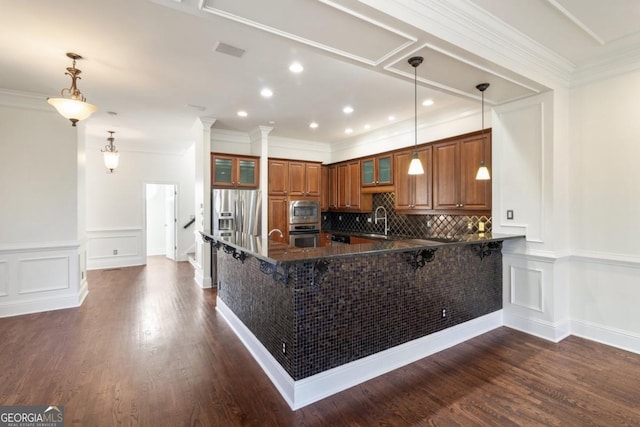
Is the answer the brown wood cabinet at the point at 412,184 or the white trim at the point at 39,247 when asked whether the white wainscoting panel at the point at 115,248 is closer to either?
the white trim at the point at 39,247

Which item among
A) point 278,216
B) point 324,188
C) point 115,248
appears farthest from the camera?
point 115,248

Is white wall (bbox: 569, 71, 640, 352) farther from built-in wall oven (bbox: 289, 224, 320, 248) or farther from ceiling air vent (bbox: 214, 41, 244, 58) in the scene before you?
built-in wall oven (bbox: 289, 224, 320, 248)

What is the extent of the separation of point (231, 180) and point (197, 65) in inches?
103

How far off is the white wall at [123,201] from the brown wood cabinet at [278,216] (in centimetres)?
337

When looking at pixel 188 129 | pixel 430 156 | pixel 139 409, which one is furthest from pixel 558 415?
pixel 188 129

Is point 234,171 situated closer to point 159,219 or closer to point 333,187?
point 333,187

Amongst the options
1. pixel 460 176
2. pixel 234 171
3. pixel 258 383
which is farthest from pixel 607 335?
pixel 234 171

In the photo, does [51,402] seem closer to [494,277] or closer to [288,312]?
[288,312]

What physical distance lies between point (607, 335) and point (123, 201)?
889 centimetres

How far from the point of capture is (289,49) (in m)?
2.79

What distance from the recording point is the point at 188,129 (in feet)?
19.3

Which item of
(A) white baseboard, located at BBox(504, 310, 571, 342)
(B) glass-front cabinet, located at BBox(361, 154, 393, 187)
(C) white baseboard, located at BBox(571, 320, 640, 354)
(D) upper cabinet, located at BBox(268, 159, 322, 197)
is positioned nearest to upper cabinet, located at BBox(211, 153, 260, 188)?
(D) upper cabinet, located at BBox(268, 159, 322, 197)

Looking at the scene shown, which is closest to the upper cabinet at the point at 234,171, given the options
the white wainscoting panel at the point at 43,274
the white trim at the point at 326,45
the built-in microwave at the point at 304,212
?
the built-in microwave at the point at 304,212

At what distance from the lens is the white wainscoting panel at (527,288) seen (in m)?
3.30
